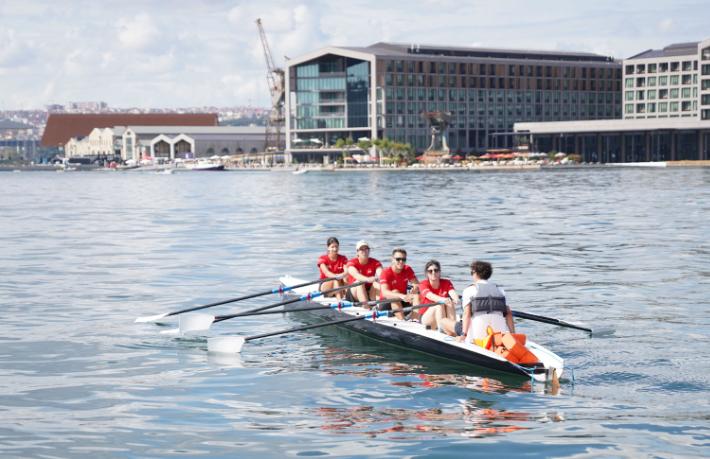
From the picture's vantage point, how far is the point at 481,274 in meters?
19.0

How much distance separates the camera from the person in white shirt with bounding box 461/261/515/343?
19031 millimetres

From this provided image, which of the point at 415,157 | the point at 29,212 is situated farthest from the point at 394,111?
the point at 29,212

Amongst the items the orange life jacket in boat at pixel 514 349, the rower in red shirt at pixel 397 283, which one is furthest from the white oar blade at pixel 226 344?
the orange life jacket in boat at pixel 514 349

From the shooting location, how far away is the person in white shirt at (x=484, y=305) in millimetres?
19031

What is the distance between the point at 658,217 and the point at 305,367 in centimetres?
4687

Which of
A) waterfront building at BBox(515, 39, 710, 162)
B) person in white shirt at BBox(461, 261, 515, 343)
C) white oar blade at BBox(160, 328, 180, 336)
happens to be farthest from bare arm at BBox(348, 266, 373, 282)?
waterfront building at BBox(515, 39, 710, 162)

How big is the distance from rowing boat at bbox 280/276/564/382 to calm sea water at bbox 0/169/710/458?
0.89ft

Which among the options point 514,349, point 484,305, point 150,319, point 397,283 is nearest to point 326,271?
point 397,283

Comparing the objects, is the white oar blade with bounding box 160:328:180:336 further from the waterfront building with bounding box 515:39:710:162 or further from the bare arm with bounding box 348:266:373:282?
the waterfront building with bounding box 515:39:710:162

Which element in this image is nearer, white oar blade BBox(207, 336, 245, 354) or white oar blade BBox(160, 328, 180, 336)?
white oar blade BBox(207, 336, 245, 354)

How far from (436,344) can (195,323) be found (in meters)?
6.32

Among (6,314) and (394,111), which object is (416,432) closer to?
(6,314)

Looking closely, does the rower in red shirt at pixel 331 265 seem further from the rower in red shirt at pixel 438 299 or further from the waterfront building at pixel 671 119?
the waterfront building at pixel 671 119

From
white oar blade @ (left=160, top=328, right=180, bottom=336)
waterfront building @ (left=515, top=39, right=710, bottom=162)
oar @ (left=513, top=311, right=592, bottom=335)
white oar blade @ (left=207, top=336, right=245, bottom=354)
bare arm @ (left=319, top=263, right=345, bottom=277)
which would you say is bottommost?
white oar blade @ (left=160, top=328, right=180, bottom=336)
